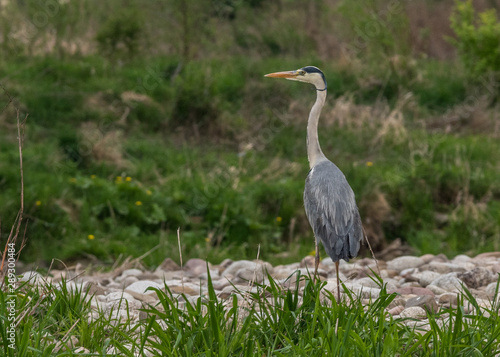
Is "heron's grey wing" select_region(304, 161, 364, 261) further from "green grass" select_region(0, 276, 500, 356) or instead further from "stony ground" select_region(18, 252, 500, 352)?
"green grass" select_region(0, 276, 500, 356)

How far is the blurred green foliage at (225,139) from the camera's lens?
7422mm

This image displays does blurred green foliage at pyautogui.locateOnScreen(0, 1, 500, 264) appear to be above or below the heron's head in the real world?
below

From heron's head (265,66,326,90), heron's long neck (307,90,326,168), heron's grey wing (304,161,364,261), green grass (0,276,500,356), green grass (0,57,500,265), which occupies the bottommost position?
green grass (0,57,500,265)

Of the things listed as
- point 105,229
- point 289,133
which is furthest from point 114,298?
point 289,133

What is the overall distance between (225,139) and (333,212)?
251 inches

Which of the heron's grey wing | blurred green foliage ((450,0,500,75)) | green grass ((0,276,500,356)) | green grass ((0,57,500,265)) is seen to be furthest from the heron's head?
blurred green foliage ((450,0,500,75))

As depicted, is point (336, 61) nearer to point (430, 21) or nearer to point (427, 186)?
point (430, 21)

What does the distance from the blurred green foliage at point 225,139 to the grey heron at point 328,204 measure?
2.65 metres

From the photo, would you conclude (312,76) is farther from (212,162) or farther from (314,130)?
(212,162)

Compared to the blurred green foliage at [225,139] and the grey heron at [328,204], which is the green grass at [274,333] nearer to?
the grey heron at [328,204]

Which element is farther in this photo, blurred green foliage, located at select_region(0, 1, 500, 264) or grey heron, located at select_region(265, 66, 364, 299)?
blurred green foliage, located at select_region(0, 1, 500, 264)

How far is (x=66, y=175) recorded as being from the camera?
8.20 meters

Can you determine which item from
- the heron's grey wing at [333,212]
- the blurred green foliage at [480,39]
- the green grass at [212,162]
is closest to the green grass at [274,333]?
the heron's grey wing at [333,212]

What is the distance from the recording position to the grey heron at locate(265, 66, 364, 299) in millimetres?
3857
